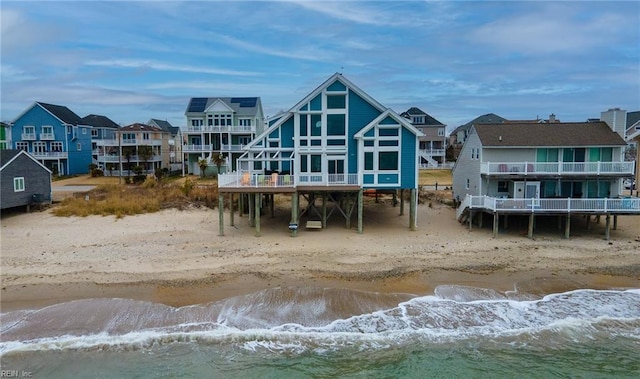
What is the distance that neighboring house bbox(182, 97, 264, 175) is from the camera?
4572 centimetres

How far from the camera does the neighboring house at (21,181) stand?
26453 millimetres

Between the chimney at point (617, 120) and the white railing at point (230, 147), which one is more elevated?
the chimney at point (617, 120)

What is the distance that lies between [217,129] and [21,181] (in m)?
20.5

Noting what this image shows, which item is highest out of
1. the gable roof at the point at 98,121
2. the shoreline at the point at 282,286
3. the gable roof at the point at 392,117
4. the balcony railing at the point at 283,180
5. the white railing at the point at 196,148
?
the gable roof at the point at 98,121

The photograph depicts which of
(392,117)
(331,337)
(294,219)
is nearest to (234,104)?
(392,117)

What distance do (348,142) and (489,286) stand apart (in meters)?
10.5

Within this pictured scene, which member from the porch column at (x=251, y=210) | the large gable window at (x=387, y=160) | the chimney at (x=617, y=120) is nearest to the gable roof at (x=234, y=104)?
the porch column at (x=251, y=210)

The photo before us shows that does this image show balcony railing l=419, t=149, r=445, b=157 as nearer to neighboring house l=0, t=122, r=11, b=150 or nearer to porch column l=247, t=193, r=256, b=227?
porch column l=247, t=193, r=256, b=227

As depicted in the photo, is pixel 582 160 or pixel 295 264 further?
pixel 582 160

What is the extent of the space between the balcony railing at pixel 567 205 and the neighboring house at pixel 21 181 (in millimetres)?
27413

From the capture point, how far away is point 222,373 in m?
11.3

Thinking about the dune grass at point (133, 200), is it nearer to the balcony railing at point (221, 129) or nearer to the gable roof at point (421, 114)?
the balcony railing at point (221, 129)

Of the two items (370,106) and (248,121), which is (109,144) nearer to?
(248,121)

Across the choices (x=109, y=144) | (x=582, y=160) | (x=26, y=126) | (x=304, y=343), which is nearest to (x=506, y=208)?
(x=582, y=160)
